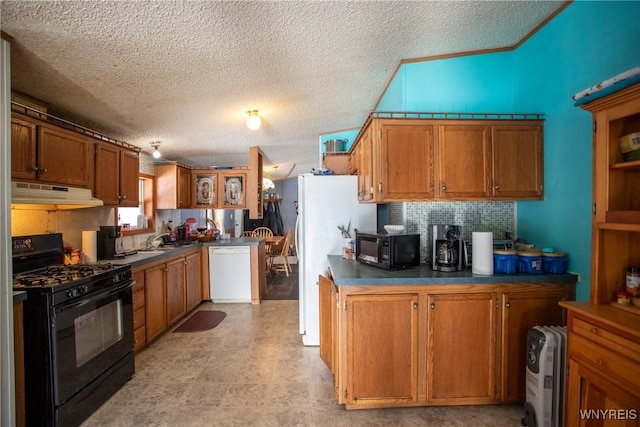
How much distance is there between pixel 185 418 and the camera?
1.87 metres

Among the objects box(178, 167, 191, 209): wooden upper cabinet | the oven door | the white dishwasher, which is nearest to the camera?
the oven door

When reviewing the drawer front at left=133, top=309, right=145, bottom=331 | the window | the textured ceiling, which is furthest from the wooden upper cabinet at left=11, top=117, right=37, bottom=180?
the window

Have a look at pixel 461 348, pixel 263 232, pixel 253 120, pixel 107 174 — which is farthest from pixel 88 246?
pixel 263 232

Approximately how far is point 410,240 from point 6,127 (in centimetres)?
253

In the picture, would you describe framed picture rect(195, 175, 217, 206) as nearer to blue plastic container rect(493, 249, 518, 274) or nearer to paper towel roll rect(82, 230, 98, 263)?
paper towel roll rect(82, 230, 98, 263)

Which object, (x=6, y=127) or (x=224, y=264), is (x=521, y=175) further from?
(x=224, y=264)

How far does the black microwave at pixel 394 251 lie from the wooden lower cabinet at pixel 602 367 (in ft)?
3.02

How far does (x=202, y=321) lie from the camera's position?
3.58m

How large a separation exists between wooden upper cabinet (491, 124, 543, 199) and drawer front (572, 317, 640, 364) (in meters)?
1.02

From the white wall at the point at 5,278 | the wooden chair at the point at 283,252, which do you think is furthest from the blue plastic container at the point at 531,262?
the wooden chair at the point at 283,252

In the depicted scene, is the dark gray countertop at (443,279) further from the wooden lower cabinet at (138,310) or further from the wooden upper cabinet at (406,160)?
the wooden lower cabinet at (138,310)

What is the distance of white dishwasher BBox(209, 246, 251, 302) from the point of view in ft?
13.9

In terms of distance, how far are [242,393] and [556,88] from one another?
3.16 m

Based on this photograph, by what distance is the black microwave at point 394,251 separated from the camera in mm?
2092
